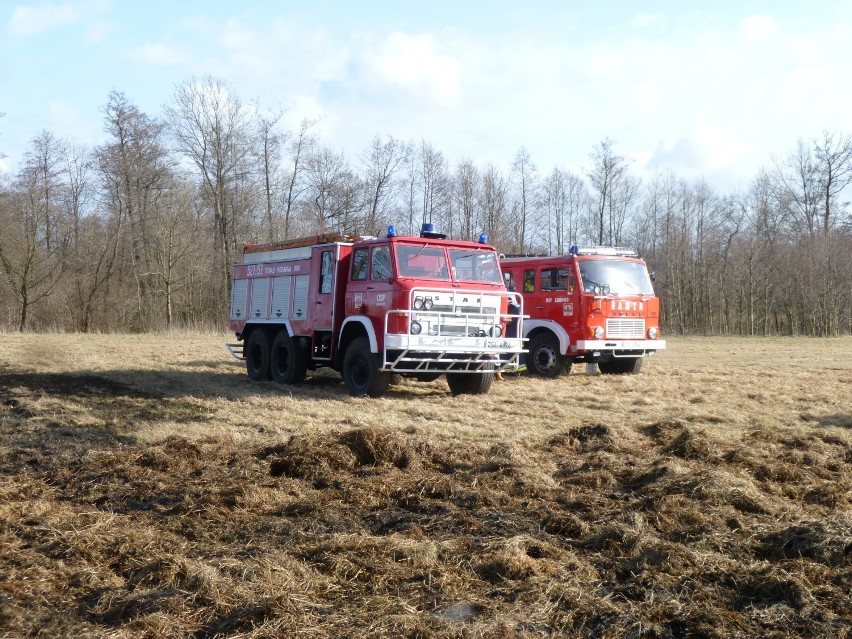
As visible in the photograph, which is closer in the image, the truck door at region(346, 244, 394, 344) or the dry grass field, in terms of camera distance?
the dry grass field

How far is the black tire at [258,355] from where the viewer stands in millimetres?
15688

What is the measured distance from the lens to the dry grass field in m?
4.02

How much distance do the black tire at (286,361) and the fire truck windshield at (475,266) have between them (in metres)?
3.36

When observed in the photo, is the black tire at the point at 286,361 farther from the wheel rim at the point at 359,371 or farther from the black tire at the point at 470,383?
the black tire at the point at 470,383

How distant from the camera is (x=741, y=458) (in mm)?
7602

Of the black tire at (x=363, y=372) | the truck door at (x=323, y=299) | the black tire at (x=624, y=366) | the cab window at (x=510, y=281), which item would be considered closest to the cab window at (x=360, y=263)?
the truck door at (x=323, y=299)

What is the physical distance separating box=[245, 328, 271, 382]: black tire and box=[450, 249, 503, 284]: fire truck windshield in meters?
4.41

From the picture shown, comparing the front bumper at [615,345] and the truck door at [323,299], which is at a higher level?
the truck door at [323,299]

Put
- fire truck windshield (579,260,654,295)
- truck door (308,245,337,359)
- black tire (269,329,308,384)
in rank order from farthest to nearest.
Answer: fire truck windshield (579,260,654,295) → black tire (269,329,308,384) → truck door (308,245,337,359)

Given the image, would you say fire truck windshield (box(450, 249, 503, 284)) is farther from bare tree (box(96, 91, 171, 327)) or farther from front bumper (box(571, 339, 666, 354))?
bare tree (box(96, 91, 171, 327))

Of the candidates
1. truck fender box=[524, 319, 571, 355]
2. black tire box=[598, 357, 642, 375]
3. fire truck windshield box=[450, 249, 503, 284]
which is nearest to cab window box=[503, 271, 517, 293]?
truck fender box=[524, 319, 571, 355]

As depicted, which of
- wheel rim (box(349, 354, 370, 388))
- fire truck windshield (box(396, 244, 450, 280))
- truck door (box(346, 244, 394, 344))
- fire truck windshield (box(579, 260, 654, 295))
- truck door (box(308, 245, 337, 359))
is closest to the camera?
truck door (box(346, 244, 394, 344))

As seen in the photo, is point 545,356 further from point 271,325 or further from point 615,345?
point 271,325

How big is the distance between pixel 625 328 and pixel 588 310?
100 cm
